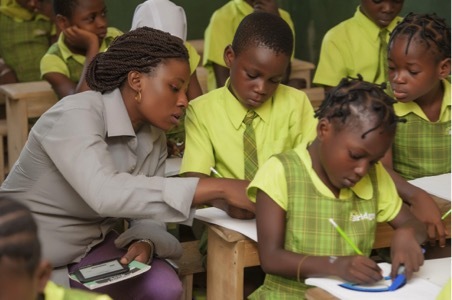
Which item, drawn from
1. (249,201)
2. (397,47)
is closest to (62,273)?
(249,201)

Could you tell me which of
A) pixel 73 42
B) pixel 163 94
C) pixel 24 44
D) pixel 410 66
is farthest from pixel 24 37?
pixel 410 66

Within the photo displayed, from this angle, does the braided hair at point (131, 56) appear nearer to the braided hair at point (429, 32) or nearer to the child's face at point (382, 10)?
the braided hair at point (429, 32)

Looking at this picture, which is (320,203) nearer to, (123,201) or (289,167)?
(289,167)

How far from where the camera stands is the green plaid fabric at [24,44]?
5324 mm

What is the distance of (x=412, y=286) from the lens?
2193 mm

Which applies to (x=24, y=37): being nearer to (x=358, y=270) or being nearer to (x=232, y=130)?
(x=232, y=130)

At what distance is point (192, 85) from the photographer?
3.97 metres

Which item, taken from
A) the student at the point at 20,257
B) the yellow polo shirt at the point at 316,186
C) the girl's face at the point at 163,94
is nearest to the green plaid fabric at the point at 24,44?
the girl's face at the point at 163,94

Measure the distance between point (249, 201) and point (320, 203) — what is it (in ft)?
0.73

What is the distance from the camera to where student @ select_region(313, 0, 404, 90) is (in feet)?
13.1

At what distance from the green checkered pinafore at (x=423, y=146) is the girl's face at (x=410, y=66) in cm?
10

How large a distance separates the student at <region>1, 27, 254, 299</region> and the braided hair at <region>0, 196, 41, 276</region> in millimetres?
772

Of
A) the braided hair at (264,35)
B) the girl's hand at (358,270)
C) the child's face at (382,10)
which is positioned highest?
the child's face at (382,10)

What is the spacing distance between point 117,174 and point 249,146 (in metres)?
0.61
